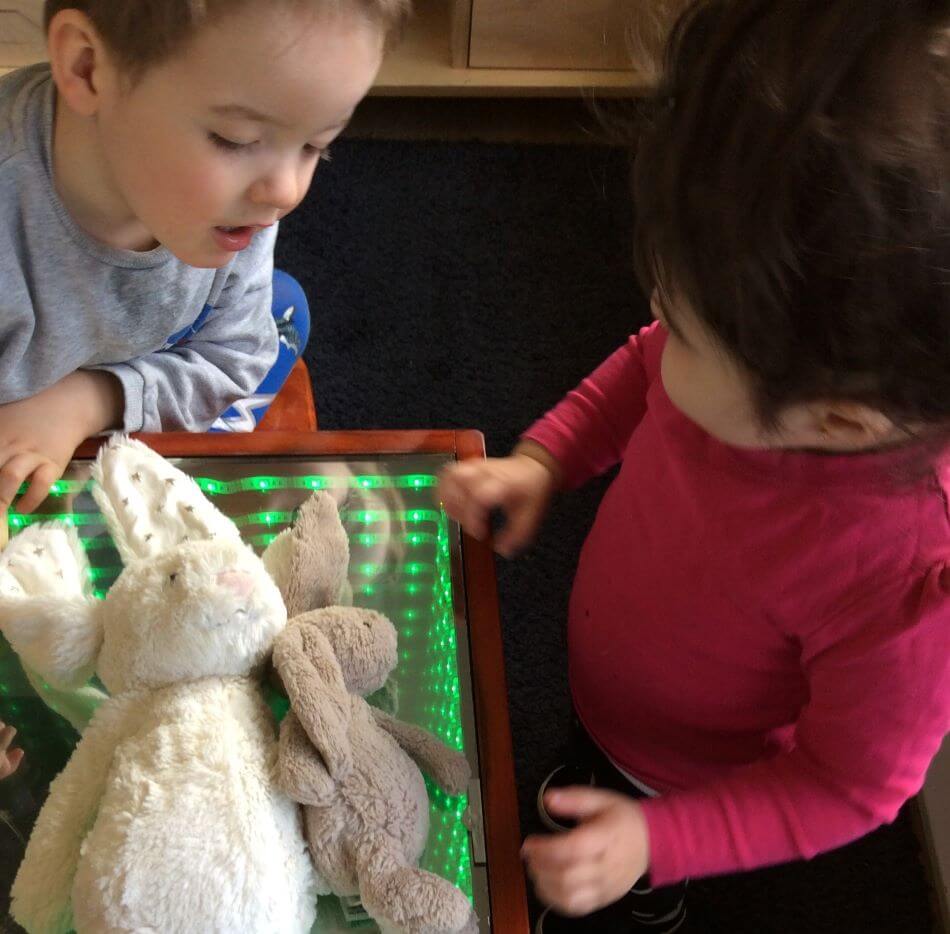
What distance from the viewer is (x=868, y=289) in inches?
13.7

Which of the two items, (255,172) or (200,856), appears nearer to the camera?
A: (200,856)

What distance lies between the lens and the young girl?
0.34 meters

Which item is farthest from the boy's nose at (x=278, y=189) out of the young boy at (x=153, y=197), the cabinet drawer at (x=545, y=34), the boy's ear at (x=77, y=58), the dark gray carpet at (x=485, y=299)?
the cabinet drawer at (x=545, y=34)

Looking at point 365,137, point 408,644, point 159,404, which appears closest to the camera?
point 408,644

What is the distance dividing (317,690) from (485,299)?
958mm

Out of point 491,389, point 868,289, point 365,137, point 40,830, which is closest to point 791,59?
point 868,289

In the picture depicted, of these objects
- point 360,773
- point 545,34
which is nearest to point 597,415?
point 360,773

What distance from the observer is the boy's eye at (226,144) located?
0.52 metres

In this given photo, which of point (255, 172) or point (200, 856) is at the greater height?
point (255, 172)

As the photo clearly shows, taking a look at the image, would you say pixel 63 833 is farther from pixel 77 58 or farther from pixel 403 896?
pixel 77 58

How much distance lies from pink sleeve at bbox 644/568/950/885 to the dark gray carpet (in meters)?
0.51

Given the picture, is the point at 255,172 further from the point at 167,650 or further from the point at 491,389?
the point at 491,389

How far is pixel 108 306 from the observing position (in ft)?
2.16

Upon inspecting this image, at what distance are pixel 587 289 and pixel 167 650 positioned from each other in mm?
1005
